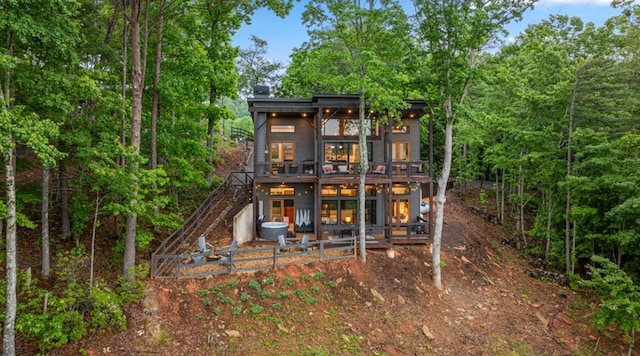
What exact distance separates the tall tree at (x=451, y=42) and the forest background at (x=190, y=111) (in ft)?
0.23

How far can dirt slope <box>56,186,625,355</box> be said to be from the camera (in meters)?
8.54

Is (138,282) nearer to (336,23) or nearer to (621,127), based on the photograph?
(336,23)

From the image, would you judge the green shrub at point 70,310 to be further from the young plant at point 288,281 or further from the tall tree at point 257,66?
the tall tree at point 257,66

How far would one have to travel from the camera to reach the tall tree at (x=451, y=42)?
11523 millimetres

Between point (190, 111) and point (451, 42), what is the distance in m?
11.9

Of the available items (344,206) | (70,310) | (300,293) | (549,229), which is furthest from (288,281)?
(549,229)

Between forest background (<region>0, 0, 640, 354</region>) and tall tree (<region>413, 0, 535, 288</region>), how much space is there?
0.23 feet

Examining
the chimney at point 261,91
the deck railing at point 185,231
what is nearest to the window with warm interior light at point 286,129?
the chimney at point 261,91

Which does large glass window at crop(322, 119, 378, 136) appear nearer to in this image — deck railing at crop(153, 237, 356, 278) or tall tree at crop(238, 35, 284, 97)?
deck railing at crop(153, 237, 356, 278)

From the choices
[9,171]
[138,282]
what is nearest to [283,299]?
[138,282]

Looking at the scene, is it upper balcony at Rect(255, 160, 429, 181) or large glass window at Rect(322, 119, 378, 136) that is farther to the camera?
large glass window at Rect(322, 119, 378, 136)

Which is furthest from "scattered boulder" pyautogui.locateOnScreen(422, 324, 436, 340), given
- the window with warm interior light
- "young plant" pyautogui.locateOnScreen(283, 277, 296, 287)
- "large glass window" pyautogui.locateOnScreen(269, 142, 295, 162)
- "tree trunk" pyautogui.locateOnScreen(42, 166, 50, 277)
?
"tree trunk" pyautogui.locateOnScreen(42, 166, 50, 277)

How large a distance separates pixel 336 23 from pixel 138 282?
11416mm

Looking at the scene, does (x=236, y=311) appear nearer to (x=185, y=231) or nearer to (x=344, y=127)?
(x=185, y=231)
